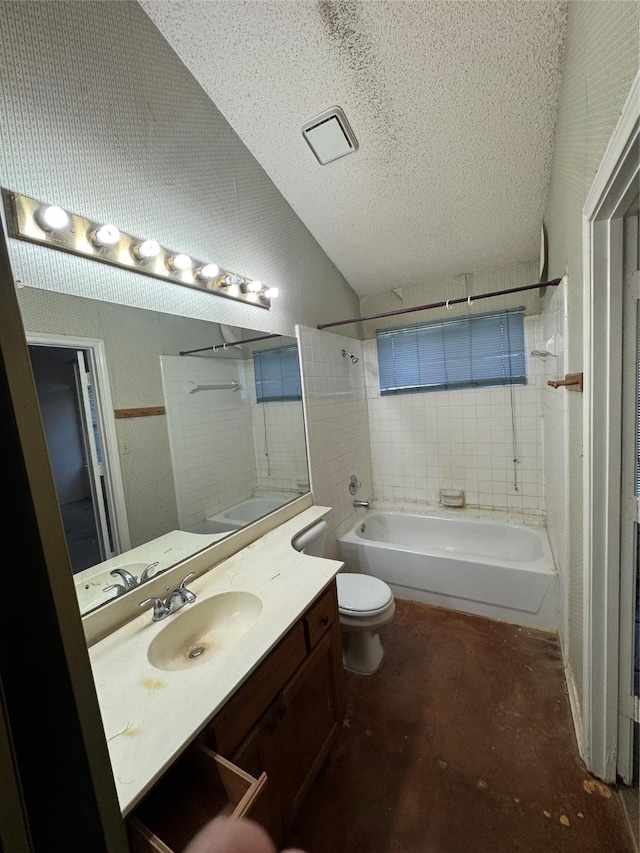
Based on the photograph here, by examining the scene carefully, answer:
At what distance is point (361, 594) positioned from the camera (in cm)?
183

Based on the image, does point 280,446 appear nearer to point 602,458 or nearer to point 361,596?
point 361,596

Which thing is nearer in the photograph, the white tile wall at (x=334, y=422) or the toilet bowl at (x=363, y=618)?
the toilet bowl at (x=363, y=618)

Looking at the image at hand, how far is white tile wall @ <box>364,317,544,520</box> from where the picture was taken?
2.68 meters

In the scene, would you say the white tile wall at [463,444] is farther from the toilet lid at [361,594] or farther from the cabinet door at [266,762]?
the cabinet door at [266,762]

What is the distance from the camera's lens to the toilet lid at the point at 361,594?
1.73 m

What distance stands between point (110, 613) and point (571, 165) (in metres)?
2.31

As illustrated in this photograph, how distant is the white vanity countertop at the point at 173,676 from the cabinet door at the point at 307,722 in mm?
226

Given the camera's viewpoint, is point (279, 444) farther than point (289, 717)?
Yes

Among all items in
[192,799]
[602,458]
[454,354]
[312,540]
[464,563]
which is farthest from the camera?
[454,354]

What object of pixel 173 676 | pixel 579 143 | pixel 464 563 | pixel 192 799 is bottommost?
pixel 464 563

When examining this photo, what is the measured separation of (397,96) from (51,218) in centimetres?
155

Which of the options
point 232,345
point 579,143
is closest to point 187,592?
point 232,345

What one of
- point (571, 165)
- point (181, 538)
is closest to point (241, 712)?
point (181, 538)

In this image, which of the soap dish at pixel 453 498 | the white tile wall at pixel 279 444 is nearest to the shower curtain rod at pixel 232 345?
the white tile wall at pixel 279 444
